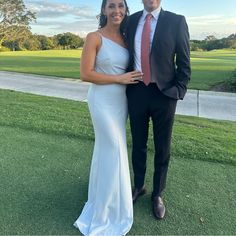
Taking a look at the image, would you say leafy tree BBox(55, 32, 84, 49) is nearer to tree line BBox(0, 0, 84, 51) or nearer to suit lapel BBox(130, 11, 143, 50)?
tree line BBox(0, 0, 84, 51)

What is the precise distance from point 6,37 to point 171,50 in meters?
44.6

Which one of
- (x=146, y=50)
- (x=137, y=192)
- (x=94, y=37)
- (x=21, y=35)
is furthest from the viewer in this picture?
(x=21, y=35)

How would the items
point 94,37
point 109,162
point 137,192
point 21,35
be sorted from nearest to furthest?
point 94,37, point 109,162, point 137,192, point 21,35

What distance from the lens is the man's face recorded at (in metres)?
2.63

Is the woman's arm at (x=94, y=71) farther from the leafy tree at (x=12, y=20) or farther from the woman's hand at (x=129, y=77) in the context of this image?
the leafy tree at (x=12, y=20)

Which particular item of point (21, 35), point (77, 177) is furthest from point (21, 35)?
point (77, 177)

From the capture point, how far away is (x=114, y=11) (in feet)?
8.50

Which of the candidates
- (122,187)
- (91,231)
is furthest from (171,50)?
(91,231)

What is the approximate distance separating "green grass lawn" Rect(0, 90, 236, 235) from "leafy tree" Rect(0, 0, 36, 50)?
133 feet

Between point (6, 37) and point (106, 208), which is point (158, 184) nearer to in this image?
point (106, 208)

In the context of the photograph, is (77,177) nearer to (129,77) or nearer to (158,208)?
(158,208)

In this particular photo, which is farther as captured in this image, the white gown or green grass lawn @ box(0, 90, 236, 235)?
green grass lawn @ box(0, 90, 236, 235)

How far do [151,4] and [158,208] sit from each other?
178 cm

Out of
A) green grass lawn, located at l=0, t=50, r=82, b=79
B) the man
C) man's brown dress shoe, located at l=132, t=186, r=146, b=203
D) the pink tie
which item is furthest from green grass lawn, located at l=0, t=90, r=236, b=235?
green grass lawn, located at l=0, t=50, r=82, b=79
